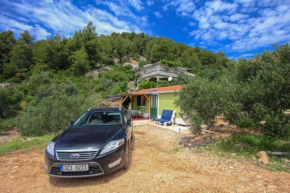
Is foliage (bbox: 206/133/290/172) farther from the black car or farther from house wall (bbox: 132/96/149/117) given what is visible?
house wall (bbox: 132/96/149/117)

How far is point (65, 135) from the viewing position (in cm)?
343

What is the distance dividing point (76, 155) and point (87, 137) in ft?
1.56

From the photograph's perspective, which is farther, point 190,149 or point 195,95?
point 195,95

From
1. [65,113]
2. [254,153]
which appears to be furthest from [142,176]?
[65,113]

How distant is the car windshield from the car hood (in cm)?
38

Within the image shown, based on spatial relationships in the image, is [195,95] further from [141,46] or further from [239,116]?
[141,46]

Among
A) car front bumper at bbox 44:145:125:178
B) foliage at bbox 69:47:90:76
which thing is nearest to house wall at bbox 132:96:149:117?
car front bumper at bbox 44:145:125:178

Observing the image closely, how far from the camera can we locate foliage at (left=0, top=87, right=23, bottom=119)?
58.6 feet

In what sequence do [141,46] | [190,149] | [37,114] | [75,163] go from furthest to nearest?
[141,46]
[37,114]
[190,149]
[75,163]

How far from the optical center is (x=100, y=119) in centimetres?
445

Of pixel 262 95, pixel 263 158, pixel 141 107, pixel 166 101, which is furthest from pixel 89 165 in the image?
pixel 141 107

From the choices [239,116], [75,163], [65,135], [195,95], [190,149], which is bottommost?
[190,149]

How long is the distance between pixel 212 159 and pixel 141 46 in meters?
64.3

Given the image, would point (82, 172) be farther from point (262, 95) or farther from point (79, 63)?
point (79, 63)
